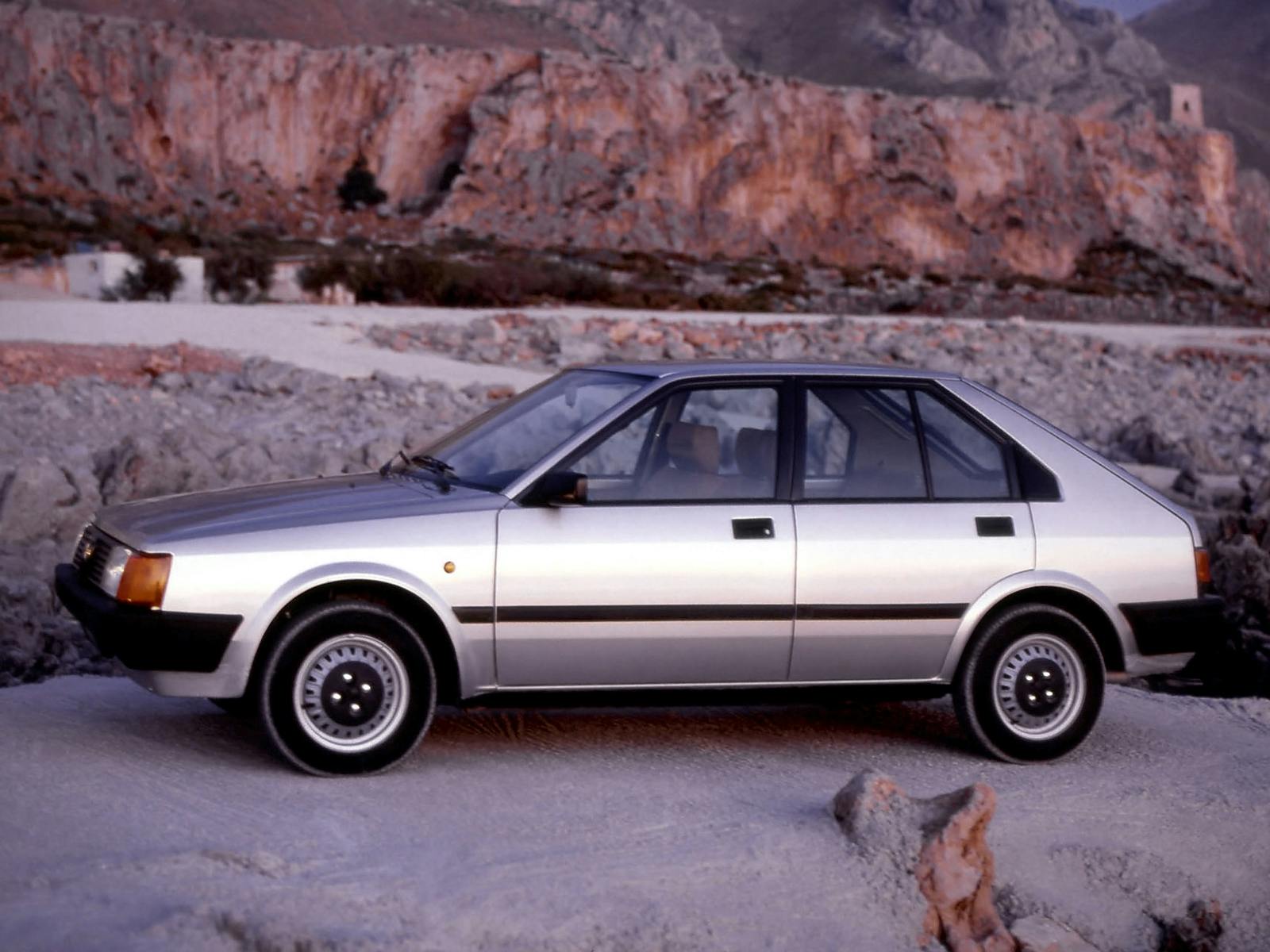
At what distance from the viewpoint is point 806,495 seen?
632 cm

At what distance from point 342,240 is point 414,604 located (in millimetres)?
60078

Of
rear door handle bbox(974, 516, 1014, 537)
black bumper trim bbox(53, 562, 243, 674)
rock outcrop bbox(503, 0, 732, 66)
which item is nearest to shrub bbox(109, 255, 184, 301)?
black bumper trim bbox(53, 562, 243, 674)

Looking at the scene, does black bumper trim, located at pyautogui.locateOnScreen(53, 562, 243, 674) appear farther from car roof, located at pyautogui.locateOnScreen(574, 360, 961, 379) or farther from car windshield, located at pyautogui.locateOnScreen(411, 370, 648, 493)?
car roof, located at pyautogui.locateOnScreen(574, 360, 961, 379)

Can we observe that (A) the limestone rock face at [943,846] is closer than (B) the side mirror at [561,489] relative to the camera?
Yes

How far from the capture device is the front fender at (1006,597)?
20.8 feet

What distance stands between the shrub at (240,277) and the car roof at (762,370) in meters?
33.6

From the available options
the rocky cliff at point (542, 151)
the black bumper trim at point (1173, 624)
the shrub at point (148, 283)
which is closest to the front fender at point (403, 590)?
the black bumper trim at point (1173, 624)

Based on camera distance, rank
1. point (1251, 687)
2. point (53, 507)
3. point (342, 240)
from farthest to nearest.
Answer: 1. point (342, 240)
2. point (53, 507)
3. point (1251, 687)

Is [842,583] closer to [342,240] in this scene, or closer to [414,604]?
[414,604]

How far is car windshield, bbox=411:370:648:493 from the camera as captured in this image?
20.7 feet

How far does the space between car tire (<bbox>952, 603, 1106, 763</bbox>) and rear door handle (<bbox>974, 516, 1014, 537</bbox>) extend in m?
0.29

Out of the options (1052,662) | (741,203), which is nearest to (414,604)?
(1052,662)

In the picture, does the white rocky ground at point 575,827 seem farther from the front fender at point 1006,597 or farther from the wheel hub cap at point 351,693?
the front fender at point 1006,597

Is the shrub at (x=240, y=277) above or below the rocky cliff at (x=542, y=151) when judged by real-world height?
below
